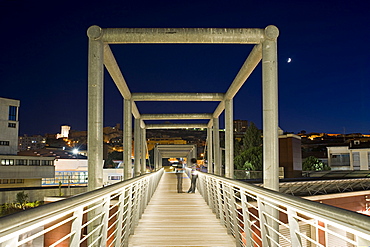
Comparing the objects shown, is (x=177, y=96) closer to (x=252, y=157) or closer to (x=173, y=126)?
(x=173, y=126)

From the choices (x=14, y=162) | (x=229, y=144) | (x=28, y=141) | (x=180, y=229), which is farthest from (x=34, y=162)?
(x=28, y=141)

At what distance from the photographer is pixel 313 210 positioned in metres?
1.89

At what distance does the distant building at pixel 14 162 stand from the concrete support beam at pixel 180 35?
27782 millimetres

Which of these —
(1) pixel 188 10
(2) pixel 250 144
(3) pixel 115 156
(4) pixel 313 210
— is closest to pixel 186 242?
(4) pixel 313 210

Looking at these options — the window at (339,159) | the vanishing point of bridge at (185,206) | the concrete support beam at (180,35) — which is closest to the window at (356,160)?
the window at (339,159)

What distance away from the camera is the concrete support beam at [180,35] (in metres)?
7.29

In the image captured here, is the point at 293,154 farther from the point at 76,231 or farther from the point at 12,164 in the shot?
the point at 12,164

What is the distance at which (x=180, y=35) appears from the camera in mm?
7375

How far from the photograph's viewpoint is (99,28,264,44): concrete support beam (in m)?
7.29

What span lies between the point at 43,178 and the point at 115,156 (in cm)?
4492

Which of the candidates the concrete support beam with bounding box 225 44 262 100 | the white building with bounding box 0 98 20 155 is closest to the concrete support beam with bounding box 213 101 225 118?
the concrete support beam with bounding box 225 44 262 100

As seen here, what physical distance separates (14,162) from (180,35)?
1148 inches

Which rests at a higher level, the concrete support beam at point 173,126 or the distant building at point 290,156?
the concrete support beam at point 173,126

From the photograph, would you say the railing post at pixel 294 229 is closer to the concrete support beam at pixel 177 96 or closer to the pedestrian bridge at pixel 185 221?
the pedestrian bridge at pixel 185 221
